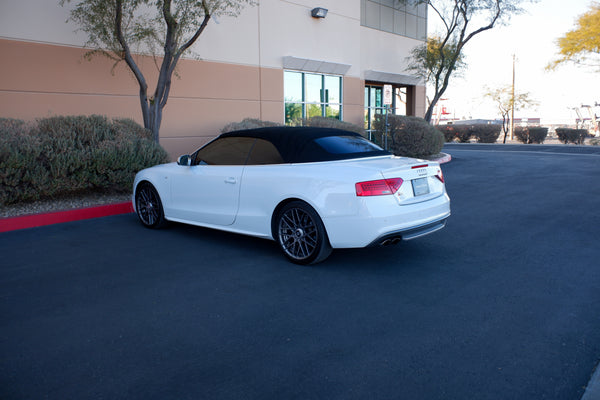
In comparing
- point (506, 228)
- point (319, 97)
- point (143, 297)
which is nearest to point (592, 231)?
point (506, 228)

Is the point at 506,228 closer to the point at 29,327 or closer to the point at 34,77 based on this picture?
the point at 29,327

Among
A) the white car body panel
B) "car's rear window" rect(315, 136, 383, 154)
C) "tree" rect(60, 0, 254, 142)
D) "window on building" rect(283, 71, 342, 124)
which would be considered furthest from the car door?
"window on building" rect(283, 71, 342, 124)

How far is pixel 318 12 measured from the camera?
703 inches

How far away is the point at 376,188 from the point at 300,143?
1273 mm

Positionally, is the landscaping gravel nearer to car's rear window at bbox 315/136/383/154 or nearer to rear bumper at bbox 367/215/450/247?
car's rear window at bbox 315/136/383/154

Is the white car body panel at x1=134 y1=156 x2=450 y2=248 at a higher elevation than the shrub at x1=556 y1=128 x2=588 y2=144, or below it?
below

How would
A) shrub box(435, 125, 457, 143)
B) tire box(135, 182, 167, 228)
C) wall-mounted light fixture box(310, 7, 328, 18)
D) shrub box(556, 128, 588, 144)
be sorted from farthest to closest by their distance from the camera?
shrub box(435, 125, 457, 143) → shrub box(556, 128, 588, 144) → wall-mounted light fixture box(310, 7, 328, 18) → tire box(135, 182, 167, 228)

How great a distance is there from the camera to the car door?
636 centimetres

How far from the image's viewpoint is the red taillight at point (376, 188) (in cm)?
514

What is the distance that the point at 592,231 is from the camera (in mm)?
7145

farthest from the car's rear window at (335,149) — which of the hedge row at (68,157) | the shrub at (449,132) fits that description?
the shrub at (449,132)

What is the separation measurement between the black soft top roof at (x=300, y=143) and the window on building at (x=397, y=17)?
16.7 metres

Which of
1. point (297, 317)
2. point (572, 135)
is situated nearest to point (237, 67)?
point (297, 317)

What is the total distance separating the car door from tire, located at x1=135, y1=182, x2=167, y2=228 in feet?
1.08
